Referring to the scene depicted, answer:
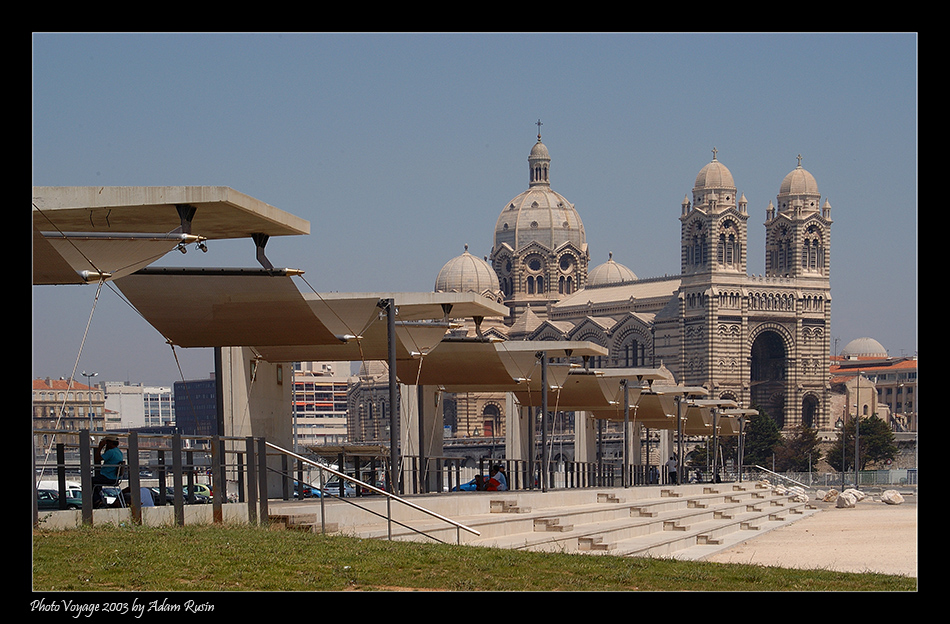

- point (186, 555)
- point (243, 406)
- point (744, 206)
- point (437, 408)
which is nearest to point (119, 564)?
point (186, 555)

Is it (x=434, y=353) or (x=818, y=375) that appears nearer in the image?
(x=434, y=353)

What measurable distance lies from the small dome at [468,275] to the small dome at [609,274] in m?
10.5

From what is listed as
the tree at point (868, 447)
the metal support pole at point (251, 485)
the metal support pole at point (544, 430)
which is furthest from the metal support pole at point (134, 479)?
the tree at point (868, 447)

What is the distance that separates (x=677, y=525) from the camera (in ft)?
81.0

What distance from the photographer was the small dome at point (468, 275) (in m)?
145

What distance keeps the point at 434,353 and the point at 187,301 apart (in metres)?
8.99

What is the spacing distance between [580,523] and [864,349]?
161 metres

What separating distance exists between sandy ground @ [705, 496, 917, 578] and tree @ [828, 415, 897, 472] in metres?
72.7

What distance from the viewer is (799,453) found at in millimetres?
113500

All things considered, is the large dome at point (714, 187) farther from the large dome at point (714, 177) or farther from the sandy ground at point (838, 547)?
the sandy ground at point (838, 547)

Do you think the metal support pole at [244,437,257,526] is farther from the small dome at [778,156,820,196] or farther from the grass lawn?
the small dome at [778,156,820,196]
